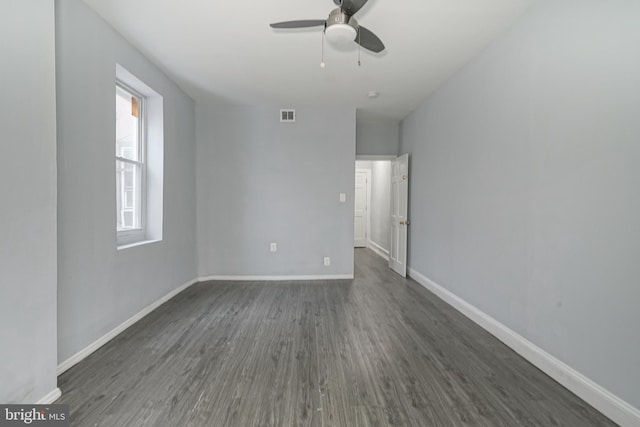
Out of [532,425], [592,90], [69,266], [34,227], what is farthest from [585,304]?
[69,266]

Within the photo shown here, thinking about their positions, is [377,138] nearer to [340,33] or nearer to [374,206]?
[374,206]

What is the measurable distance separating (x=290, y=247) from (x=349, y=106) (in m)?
2.38

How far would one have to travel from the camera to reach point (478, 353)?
7.18 ft

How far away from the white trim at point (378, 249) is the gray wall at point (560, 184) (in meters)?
3.16

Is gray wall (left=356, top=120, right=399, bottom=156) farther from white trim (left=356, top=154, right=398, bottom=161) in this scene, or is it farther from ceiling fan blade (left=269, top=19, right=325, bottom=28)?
ceiling fan blade (left=269, top=19, right=325, bottom=28)

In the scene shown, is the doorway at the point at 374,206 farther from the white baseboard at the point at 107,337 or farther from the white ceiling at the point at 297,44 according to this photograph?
the white baseboard at the point at 107,337

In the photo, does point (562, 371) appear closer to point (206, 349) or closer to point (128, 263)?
point (206, 349)

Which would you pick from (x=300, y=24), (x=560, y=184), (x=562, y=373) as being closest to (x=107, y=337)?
(x=300, y=24)

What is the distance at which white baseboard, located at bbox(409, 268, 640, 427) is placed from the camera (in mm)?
1471

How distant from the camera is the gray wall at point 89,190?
6.32 feet

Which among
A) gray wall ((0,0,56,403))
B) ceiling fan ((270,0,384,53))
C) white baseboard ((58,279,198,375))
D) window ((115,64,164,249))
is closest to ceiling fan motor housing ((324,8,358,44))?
ceiling fan ((270,0,384,53))

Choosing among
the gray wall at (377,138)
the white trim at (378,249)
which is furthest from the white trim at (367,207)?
the gray wall at (377,138)

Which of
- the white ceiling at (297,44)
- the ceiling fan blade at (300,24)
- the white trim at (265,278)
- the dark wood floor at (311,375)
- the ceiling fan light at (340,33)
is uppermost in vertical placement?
the white ceiling at (297,44)

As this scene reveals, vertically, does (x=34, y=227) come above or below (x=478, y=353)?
above
